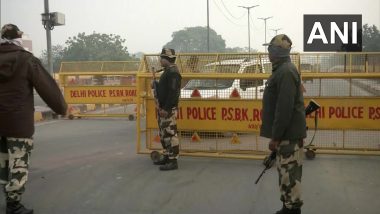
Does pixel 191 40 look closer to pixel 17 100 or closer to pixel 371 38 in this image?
pixel 371 38

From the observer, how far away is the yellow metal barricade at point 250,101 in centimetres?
711

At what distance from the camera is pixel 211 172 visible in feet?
21.9

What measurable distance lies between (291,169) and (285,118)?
0.57 meters

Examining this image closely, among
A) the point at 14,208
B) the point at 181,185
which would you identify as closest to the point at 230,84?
the point at 181,185

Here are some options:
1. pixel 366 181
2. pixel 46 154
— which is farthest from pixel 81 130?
pixel 366 181

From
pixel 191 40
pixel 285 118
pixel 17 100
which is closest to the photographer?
pixel 285 118

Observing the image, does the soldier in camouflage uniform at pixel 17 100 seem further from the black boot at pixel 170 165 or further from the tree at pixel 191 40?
the tree at pixel 191 40

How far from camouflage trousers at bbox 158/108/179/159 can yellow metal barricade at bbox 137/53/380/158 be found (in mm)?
701

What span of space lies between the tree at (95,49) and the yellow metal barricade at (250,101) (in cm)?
5507

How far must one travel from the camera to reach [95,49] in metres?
64.6

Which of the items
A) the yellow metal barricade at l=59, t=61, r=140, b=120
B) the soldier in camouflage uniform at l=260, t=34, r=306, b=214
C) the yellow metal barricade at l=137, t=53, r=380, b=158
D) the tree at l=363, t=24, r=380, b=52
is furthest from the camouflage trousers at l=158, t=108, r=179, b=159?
the tree at l=363, t=24, r=380, b=52

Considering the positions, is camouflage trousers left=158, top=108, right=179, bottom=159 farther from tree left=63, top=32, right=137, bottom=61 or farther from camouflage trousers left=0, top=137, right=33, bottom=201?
tree left=63, top=32, right=137, bottom=61

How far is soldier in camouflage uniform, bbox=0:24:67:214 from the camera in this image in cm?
457

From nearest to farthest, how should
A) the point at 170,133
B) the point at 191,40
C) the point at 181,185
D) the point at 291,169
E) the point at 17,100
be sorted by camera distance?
the point at 291,169, the point at 17,100, the point at 181,185, the point at 170,133, the point at 191,40
